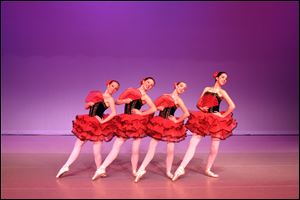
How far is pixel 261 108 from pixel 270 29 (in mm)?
1574

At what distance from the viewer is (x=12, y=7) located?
26.0 ft

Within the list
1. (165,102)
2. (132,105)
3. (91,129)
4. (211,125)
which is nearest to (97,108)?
(91,129)

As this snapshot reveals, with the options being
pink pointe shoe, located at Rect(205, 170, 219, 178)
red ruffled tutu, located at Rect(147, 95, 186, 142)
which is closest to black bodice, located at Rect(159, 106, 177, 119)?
red ruffled tutu, located at Rect(147, 95, 186, 142)

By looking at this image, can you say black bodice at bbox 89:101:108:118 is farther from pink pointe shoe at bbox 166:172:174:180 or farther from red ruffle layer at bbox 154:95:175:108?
pink pointe shoe at bbox 166:172:174:180

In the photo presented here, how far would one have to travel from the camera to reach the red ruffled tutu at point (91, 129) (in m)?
4.83

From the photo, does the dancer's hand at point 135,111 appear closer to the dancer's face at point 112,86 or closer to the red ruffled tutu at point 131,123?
the red ruffled tutu at point 131,123

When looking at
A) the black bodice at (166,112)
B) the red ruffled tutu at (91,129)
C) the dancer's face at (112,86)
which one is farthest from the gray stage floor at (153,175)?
the dancer's face at (112,86)

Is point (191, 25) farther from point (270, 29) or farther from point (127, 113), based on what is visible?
point (127, 113)

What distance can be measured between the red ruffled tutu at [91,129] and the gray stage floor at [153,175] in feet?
1.62

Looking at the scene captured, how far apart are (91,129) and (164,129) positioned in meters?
0.81

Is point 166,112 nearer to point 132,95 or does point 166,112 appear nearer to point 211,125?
point 132,95

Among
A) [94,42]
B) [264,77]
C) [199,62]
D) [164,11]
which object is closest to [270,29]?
[264,77]

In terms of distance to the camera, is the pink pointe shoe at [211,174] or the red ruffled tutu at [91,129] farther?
the pink pointe shoe at [211,174]

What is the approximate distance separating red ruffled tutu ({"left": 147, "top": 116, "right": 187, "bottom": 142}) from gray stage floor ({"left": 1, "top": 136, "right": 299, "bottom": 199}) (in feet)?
1.67
